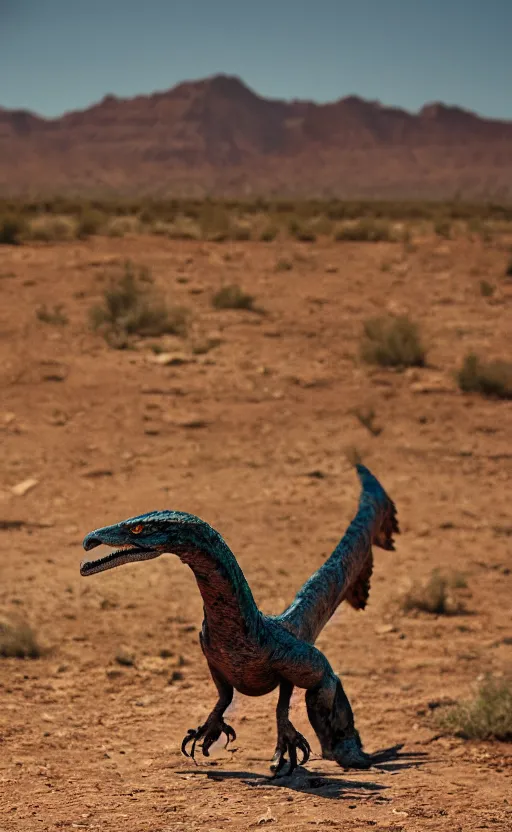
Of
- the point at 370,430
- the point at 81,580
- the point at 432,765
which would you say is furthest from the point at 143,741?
the point at 370,430

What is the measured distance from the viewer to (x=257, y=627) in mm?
4391

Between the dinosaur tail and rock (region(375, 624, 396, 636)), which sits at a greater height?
the dinosaur tail

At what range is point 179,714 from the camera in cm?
A: 652

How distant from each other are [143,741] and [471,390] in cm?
1026

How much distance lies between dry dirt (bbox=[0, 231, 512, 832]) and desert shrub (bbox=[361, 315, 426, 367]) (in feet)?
1.31

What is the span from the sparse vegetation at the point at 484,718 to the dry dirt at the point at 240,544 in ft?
0.28

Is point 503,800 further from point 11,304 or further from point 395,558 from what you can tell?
point 11,304

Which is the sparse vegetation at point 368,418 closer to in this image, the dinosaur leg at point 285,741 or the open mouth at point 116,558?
the dinosaur leg at point 285,741

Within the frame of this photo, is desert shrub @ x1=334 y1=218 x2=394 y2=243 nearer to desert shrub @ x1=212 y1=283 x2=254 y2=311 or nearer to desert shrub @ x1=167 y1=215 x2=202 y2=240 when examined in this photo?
desert shrub @ x1=167 y1=215 x2=202 y2=240

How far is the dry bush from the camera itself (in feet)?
23.7

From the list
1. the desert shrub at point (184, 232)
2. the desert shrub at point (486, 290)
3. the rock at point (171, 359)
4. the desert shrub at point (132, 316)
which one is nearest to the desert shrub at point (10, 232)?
the desert shrub at point (184, 232)

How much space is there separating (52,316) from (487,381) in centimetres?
738

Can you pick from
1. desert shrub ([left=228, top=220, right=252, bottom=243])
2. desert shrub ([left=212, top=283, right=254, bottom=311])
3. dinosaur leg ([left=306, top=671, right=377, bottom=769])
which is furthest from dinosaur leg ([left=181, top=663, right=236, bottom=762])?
desert shrub ([left=228, top=220, right=252, bottom=243])

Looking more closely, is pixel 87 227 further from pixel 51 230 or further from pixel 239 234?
pixel 239 234
